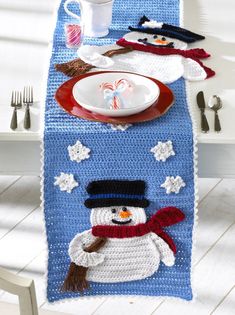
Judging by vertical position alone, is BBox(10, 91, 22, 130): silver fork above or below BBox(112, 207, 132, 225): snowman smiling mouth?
above

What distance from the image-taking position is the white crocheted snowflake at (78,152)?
1.90m

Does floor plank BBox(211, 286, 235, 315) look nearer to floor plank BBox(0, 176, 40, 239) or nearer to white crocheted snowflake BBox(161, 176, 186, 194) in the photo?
white crocheted snowflake BBox(161, 176, 186, 194)

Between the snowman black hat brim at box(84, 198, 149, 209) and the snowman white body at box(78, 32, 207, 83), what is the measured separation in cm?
35

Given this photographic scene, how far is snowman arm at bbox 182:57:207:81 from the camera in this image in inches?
84.3

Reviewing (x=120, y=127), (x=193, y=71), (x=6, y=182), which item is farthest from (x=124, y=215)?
(x=6, y=182)

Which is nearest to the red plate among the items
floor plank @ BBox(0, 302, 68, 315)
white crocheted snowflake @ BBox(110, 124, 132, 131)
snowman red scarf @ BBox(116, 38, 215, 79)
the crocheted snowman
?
white crocheted snowflake @ BBox(110, 124, 132, 131)

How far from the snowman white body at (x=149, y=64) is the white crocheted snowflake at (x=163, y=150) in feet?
0.89

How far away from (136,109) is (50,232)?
382 millimetres

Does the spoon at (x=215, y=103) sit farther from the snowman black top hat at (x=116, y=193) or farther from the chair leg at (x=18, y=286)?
the chair leg at (x=18, y=286)

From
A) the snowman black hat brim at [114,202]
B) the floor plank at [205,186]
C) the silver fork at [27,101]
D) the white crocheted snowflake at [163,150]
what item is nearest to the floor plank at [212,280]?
the floor plank at [205,186]

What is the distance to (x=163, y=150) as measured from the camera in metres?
1.91

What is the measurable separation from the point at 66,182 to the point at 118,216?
16 centimetres

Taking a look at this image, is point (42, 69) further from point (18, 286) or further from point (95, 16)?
point (18, 286)

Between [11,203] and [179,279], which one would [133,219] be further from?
[11,203]
